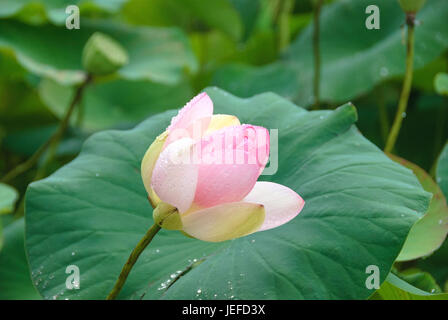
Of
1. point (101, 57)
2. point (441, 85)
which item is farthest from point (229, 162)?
point (101, 57)

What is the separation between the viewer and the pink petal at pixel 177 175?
43 centimetres

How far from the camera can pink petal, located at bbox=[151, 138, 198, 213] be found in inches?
16.8

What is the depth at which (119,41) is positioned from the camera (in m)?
1.54

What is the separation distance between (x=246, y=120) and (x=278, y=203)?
0.25 m

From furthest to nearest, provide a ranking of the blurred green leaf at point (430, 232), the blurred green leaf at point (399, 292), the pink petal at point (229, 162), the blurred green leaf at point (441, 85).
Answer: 1. the blurred green leaf at point (441, 85)
2. the blurred green leaf at point (430, 232)
3. the blurred green leaf at point (399, 292)
4. the pink petal at point (229, 162)

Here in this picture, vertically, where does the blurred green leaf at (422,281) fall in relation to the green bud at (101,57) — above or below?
below

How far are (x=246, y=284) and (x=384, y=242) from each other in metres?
0.13

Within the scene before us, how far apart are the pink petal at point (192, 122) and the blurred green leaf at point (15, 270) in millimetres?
524

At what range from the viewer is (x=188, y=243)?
1.91 feet

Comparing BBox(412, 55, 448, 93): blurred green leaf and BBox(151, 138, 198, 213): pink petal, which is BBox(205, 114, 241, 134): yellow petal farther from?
BBox(412, 55, 448, 93): blurred green leaf

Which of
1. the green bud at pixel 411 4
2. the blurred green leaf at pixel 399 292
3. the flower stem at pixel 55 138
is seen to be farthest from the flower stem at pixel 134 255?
the flower stem at pixel 55 138

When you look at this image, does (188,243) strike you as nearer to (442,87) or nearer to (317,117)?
(317,117)

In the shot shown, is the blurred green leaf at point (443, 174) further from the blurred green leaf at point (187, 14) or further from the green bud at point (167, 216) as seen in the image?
the blurred green leaf at point (187, 14)

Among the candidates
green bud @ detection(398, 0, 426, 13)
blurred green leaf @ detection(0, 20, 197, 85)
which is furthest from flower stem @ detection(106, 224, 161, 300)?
blurred green leaf @ detection(0, 20, 197, 85)
